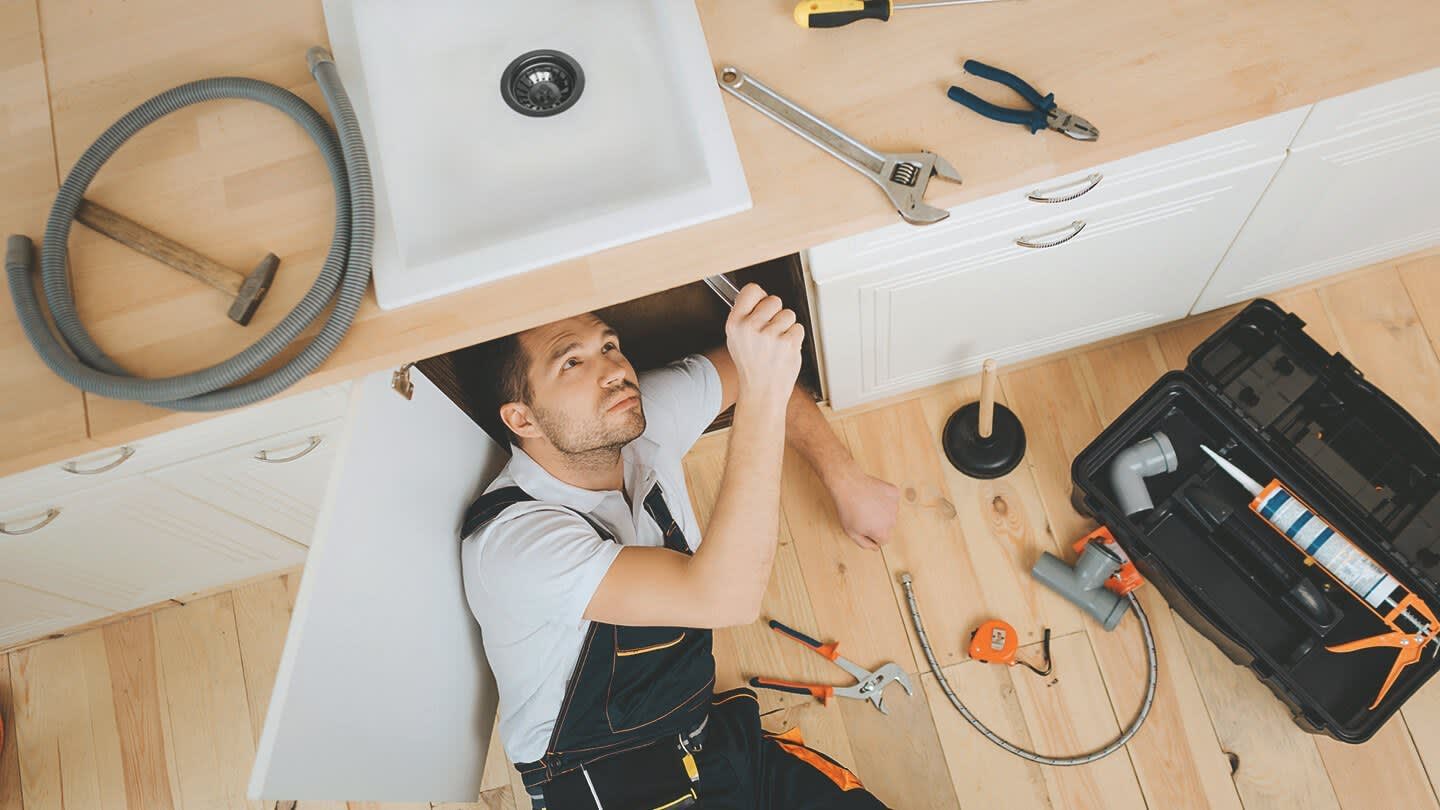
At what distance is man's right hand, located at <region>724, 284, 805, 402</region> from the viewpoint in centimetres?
126

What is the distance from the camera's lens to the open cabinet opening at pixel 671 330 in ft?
5.25

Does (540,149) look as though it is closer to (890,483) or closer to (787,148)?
(787,148)

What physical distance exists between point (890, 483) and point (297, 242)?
1.08 m

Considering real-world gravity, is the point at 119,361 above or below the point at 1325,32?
below

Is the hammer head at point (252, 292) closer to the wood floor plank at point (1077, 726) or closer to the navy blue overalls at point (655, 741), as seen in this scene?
the navy blue overalls at point (655, 741)

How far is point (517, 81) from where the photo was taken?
1234 mm

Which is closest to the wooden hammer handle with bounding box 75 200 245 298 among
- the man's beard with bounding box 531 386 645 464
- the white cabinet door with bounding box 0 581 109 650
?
the man's beard with bounding box 531 386 645 464

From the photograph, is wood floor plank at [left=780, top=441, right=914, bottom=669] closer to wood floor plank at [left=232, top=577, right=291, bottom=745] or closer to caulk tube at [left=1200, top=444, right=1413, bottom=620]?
caulk tube at [left=1200, top=444, right=1413, bottom=620]

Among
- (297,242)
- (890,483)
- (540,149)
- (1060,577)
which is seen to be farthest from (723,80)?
(1060,577)

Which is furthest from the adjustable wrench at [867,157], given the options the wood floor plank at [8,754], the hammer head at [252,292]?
the wood floor plank at [8,754]

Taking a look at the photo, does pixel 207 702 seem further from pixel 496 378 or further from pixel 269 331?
pixel 269 331

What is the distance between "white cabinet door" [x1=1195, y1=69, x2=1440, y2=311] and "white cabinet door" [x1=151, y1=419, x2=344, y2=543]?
4.28 ft

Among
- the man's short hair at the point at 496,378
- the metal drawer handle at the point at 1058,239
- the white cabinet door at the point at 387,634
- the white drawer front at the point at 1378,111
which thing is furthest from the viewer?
the man's short hair at the point at 496,378

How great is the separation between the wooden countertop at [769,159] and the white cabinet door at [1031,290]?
21 centimetres
